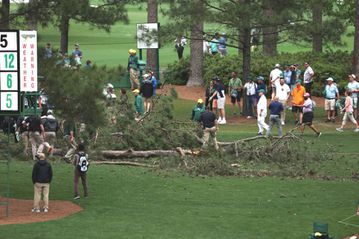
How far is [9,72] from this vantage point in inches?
877

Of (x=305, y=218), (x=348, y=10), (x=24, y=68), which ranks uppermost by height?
(x=348, y=10)

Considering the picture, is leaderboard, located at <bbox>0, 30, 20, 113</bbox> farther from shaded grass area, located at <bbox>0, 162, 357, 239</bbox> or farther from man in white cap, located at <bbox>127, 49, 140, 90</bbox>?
man in white cap, located at <bbox>127, 49, 140, 90</bbox>

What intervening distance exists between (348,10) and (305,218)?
77.3 ft

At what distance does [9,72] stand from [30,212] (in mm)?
3777

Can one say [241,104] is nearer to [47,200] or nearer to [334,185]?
[334,185]

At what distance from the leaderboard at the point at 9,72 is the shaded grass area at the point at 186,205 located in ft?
9.05

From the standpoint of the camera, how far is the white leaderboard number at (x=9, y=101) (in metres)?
22.2

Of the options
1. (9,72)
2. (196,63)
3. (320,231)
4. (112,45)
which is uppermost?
(112,45)

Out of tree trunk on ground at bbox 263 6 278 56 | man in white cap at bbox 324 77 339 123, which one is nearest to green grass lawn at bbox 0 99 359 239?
man in white cap at bbox 324 77 339 123

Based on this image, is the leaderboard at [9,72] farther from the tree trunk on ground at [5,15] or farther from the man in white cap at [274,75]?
the man in white cap at [274,75]

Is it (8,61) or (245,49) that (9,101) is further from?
(245,49)

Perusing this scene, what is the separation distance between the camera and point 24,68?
22672mm

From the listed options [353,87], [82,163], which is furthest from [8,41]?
[353,87]

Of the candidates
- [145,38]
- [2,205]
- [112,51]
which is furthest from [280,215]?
[112,51]
